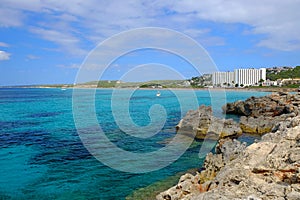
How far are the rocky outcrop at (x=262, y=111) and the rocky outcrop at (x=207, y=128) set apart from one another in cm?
248

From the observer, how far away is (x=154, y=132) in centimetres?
3222

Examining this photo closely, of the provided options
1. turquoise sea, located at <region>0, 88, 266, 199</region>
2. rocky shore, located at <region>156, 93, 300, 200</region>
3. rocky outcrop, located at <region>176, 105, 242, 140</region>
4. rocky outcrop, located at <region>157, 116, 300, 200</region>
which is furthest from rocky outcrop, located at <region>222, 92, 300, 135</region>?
rocky outcrop, located at <region>157, 116, 300, 200</region>

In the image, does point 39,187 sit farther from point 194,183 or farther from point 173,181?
point 194,183

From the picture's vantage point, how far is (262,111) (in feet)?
141

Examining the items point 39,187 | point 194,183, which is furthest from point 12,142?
point 194,183

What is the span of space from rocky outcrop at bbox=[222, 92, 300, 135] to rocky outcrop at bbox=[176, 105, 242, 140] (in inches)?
97.7

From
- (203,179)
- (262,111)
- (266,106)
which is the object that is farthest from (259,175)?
(266,106)

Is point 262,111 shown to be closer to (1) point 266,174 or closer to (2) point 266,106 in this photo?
(2) point 266,106

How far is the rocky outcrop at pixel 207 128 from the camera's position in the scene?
90.0ft

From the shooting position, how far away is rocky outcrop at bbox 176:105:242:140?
27438 millimetres

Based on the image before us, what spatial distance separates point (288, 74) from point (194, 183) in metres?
190

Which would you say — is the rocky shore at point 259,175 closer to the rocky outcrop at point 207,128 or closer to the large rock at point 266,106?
the rocky outcrop at point 207,128

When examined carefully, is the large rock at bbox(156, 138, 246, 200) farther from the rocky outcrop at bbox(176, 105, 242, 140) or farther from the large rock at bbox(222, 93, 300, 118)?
the large rock at bbox(222, 93, 300, 118)

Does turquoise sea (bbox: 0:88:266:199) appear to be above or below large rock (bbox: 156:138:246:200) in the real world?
below
